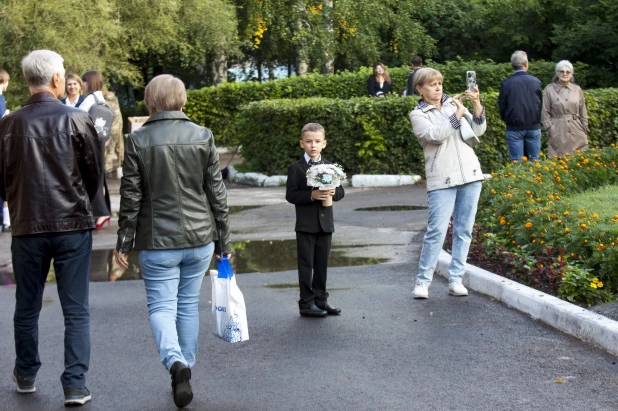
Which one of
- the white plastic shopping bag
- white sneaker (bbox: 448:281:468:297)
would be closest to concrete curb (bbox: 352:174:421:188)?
white sneaker (bbox: 448:281:468:297)

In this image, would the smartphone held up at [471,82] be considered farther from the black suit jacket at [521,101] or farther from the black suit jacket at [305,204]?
the black suit jacket at [521,101]

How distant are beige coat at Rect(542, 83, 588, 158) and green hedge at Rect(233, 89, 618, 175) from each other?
10.4 ft

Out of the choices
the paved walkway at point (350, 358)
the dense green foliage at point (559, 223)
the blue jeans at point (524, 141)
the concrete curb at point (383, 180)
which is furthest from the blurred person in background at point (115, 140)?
the paved walkway at point (350, 358)

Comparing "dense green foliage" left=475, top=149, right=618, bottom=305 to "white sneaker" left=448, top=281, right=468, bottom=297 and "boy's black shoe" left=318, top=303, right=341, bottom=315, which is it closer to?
"white sneaker" left=448, top=281, right=468, bottom=297

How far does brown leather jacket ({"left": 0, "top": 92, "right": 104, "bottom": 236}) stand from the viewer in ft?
17.2

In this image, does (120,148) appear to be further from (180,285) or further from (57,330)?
(180,285)

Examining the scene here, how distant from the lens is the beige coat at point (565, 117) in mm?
13281

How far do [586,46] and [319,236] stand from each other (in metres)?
19.7

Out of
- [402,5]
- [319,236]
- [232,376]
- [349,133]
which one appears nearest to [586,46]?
[402,5]

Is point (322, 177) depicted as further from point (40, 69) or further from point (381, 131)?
point (381, 131)

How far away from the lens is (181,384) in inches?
200

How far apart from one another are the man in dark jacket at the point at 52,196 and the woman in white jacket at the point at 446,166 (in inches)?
120

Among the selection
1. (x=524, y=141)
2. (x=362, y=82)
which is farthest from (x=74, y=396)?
(x=362, y=82)

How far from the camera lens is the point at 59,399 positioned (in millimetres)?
5426
